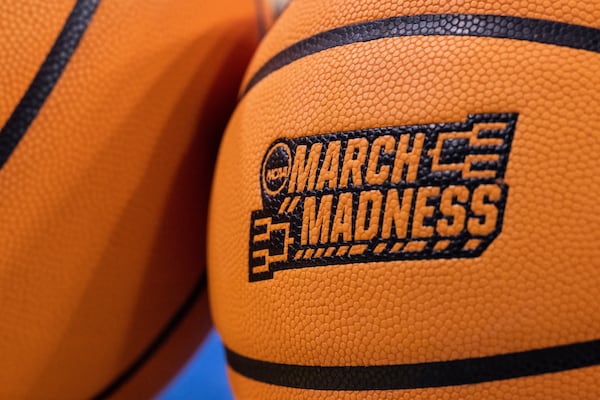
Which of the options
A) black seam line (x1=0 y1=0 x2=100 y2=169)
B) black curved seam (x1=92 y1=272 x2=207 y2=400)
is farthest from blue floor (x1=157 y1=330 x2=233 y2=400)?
black seam line (x1=0 y1=0 x2=100 y2=169)

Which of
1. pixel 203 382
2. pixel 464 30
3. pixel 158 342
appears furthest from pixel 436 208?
pixel 203 382

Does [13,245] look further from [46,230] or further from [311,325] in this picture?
[311,325]

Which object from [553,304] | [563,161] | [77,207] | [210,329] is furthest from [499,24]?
[210,329]

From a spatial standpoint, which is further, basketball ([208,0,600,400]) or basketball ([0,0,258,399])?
basketball ([0,0,258,399])

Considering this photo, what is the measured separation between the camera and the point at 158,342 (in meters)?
0.87

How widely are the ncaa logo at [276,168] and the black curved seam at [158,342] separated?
0.31 meters

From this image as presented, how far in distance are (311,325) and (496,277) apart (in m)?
0.17

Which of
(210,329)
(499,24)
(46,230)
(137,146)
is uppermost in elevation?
(499,24)

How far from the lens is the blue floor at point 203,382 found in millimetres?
1342

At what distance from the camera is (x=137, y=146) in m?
0.75

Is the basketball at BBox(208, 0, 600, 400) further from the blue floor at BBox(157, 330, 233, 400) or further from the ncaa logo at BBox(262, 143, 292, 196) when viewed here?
the blue floor at BBox(157, 330, 233, 400)

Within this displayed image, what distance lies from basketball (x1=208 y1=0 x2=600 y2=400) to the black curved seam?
0.27 metres

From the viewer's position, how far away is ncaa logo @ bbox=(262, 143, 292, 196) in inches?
24.5

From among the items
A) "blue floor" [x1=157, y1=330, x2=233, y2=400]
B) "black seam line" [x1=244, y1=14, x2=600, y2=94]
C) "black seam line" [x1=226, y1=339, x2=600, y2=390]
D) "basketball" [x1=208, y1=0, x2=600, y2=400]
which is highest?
"black seam line" [x1=244, y1=14, x2=600, y2=94]
